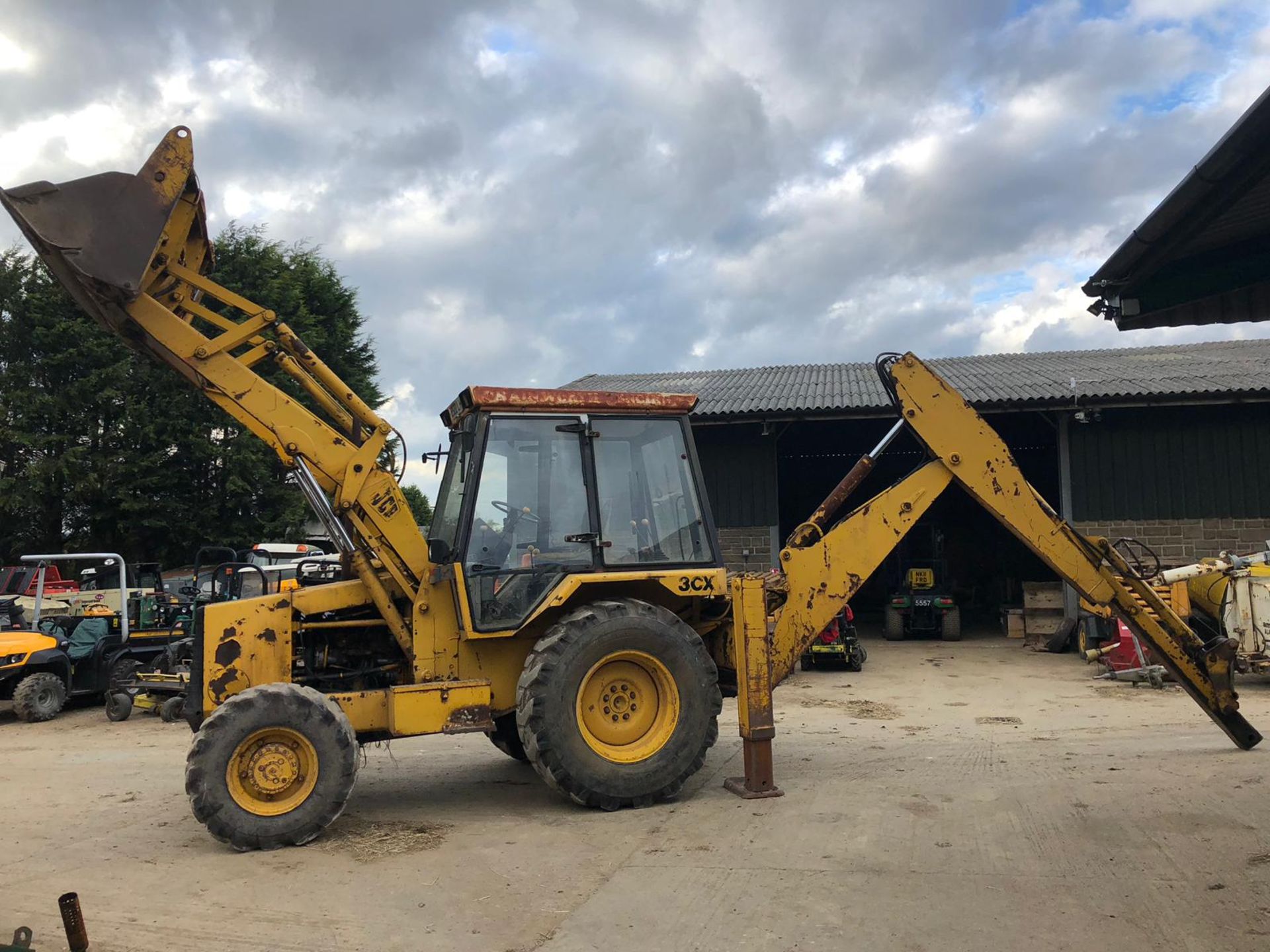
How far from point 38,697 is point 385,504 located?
7630 mm

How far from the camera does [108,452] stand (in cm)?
2094

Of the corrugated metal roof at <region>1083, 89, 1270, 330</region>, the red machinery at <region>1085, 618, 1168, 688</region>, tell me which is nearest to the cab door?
the corrugated metal roof at <region>1083, 89, 1270, 330</region>

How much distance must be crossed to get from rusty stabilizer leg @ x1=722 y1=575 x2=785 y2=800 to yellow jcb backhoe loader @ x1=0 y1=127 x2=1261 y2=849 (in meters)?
0.01

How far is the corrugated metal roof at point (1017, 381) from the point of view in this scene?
15.0 metres

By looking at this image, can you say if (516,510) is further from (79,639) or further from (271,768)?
(79,639)

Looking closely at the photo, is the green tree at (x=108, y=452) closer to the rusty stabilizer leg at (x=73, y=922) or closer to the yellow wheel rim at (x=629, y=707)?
the yellow wheel rim at (x=629, y=707)

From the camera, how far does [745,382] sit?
19938 mm

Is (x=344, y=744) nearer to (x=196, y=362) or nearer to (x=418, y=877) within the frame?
(x=418, y=877)

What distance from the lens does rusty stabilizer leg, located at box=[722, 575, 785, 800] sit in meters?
6.44

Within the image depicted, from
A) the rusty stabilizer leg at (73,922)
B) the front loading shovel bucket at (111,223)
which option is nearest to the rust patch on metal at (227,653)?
the front loading shovel bucket at (111,223)

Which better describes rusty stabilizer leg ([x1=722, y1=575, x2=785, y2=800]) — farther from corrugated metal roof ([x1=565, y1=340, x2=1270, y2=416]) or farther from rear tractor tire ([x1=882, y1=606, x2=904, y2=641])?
rear tractor tire ([x1=882, y1=606, x2=904, y2=641])

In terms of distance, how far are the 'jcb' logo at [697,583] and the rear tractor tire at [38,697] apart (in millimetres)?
8810

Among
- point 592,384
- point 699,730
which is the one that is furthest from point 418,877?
point 592,384

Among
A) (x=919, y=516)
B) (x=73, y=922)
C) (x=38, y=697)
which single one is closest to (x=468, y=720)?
(x=73, y=922)
